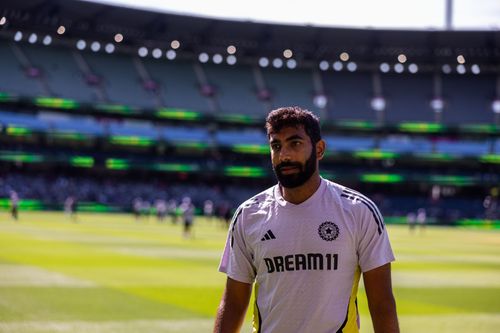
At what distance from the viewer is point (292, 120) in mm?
4578

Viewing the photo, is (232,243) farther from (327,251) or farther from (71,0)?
(71,0)

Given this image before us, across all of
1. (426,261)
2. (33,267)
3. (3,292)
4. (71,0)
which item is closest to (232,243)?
(3,292)

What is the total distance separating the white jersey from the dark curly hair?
1.11ft

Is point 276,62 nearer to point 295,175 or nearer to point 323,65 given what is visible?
point 323,65

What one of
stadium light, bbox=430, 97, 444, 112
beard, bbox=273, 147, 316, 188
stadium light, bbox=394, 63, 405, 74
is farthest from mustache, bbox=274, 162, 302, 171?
stadium light, bbox=394, 63, 405, 74

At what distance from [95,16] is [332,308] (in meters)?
74.0

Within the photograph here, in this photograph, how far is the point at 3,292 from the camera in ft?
48.5

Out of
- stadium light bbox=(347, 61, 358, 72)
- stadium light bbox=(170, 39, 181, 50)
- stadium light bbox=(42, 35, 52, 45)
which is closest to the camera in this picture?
stadium light bbox=(42, 35, 52, 45)

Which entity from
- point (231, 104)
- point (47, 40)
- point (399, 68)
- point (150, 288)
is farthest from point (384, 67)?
point (150, 288)

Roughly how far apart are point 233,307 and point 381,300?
3.02ft

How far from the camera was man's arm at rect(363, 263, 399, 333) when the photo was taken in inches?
175

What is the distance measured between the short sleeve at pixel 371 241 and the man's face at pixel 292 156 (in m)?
0.40

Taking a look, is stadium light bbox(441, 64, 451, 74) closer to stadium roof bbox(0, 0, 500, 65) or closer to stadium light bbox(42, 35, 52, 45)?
stadium roof bbox(0, 0, 500, 65)

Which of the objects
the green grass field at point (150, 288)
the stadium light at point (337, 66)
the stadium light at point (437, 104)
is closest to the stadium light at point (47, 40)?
the stadium light at point (337, 66)
